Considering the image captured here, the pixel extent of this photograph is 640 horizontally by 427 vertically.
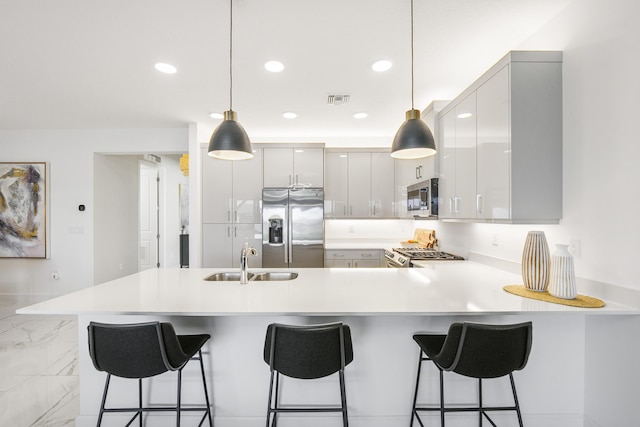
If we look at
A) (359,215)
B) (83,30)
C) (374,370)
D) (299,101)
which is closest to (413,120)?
(374,370)

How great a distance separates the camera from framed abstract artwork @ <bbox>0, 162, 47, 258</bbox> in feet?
14.4

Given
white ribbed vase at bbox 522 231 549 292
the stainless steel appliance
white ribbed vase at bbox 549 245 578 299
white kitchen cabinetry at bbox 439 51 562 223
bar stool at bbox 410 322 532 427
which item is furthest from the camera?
the stainless steel appliance

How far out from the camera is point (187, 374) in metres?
1.81

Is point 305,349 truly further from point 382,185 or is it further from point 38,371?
point 382,185

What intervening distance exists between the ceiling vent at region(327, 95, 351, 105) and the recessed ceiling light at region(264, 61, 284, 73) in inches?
29.9

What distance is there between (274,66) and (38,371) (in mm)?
3341

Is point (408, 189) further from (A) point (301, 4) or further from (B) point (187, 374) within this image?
(B) point (187, 374)

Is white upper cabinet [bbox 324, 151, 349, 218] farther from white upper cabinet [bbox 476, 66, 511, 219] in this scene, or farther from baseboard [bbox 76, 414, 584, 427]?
baseboard [bbox 76, 414, 584, 427]

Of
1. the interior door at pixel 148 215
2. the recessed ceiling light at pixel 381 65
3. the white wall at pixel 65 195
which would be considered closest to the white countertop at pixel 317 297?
the recessed ceiling light at pixel 381 65

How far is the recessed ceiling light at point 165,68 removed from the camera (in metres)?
2.53

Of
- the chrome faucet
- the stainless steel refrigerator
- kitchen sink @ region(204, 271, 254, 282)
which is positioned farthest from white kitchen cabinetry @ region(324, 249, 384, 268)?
the chrome faucet

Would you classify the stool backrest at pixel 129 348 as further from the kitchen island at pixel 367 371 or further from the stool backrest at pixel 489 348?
the stool backrest at pixel 489 348

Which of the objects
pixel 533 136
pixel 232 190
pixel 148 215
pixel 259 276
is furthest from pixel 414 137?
pixel 148 215

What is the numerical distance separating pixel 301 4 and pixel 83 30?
1551mm
